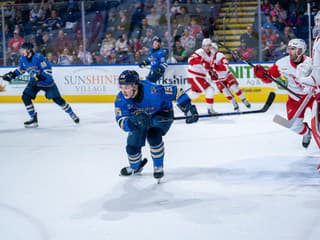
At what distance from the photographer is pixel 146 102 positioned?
5262 mm

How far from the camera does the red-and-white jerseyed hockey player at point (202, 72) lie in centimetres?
923

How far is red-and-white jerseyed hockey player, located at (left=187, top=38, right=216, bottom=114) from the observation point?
30.3 ft

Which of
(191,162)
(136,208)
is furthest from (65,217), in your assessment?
(191,162)

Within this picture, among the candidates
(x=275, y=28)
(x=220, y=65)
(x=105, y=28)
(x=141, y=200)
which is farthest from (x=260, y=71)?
(x=105, y=28)

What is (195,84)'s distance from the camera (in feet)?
30.9

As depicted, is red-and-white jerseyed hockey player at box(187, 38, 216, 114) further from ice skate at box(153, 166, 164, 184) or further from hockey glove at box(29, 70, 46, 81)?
ice skate at box(153, 166, 164, 184)

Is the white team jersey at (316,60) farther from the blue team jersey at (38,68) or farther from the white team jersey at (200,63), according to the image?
the blue team jersey at (38,68)

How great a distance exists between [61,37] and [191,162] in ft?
21.2

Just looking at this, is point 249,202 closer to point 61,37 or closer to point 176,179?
point 176,179

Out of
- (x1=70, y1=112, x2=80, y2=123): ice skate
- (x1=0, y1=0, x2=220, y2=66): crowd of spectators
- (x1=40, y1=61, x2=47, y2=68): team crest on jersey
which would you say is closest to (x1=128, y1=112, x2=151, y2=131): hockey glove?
(x1=40, y1=61, x2=47, y2=68): team crest on jersey

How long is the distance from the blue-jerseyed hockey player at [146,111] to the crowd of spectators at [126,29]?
552 cm

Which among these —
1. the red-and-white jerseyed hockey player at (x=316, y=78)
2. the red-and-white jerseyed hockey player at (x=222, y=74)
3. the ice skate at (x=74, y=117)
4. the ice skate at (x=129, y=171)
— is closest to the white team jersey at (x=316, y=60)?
the red-and-white jerseyed hockey player at (x=316, y=78)

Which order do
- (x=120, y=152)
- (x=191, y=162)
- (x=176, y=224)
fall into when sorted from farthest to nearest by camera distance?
(x=120, y=152), (x=191, y=162), (x=176, y=224)

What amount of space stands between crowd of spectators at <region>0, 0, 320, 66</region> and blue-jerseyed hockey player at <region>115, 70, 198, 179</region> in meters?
5.52
